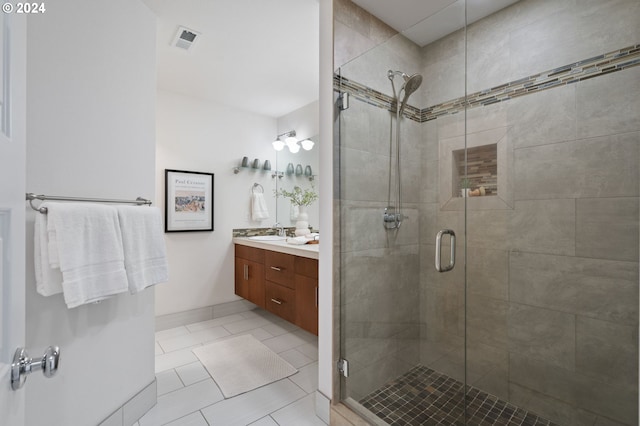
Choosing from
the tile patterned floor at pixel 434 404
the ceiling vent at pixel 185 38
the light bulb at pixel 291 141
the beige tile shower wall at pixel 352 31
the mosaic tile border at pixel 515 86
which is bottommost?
the tile patterned floor at pixel 434 404

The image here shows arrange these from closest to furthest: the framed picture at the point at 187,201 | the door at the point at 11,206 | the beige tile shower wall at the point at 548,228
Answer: the door at the point at 11,206
the beige tile shower wall at the point at 548,228
the framed picture at the point at 187,201

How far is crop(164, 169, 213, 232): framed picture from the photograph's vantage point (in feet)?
9.86

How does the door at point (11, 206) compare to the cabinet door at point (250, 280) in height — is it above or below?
above

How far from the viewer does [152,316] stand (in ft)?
5.93

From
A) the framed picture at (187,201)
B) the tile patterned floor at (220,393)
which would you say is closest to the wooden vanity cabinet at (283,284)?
the tile patterned floor at (220,393)

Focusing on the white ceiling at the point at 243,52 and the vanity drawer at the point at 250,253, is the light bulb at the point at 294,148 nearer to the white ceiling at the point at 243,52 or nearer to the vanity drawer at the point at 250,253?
the white ceiling at the point at 243,52

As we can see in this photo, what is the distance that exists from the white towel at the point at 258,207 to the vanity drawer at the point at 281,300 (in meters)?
0.94

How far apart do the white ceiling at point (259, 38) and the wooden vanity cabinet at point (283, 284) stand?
160cm

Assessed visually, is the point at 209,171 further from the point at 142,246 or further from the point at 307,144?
the point at 142,246

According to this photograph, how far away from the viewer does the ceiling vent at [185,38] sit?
203 centimetres

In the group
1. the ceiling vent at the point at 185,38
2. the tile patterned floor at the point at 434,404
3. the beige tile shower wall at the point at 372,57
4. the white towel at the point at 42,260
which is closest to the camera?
the white towel at the point at 42,260

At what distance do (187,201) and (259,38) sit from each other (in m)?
1.76

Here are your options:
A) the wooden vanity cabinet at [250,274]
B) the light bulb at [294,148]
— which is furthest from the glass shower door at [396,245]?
the light bulb at [294,148]

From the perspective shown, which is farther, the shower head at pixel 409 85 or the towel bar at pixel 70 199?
the shower head at pixel 409 85
